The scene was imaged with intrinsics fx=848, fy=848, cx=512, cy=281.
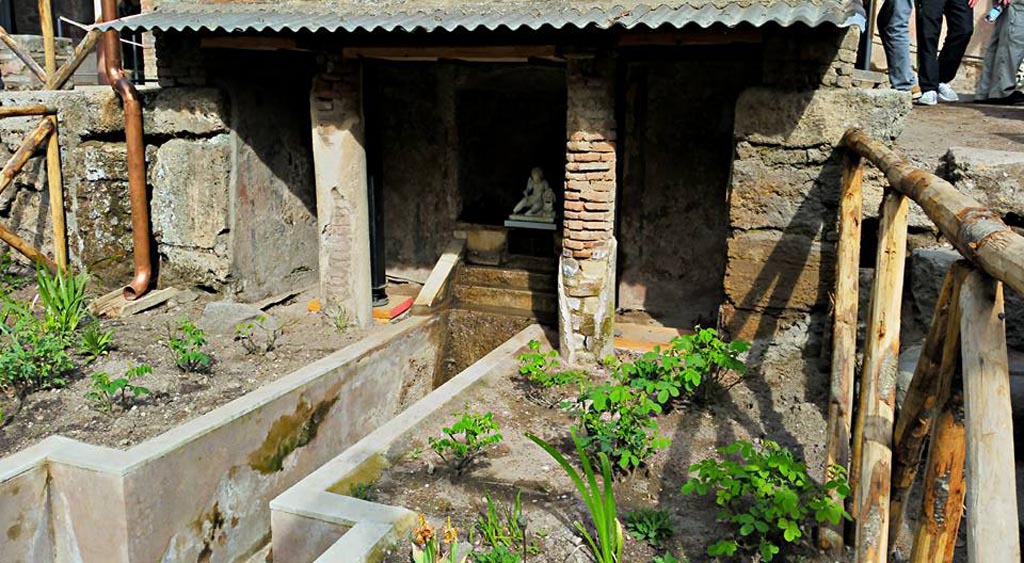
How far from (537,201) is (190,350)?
3.39 metres

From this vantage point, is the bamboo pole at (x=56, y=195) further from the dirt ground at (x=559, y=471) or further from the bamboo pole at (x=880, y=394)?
the bamboo pole at (x=880, y=394)

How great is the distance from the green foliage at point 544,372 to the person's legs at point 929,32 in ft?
14.7

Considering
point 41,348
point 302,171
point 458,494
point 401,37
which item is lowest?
point 458,494

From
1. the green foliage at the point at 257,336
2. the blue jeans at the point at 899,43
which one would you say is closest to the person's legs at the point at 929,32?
the blue jeans at the point at 899,43

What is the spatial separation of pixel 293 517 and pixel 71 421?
6.74ft

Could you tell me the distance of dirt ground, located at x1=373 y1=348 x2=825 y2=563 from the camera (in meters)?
4.12

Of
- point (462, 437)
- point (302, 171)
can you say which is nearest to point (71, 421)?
point (462, 437)

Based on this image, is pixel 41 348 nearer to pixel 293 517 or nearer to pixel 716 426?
pixel 293 517

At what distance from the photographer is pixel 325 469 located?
459cm

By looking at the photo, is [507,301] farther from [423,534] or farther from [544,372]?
[423,534]

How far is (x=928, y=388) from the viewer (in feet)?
9.59

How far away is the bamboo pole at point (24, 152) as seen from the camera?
7145 millimetres

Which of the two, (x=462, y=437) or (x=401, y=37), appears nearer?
(x=462, y=437)

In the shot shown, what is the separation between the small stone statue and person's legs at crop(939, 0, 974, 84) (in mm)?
3955
